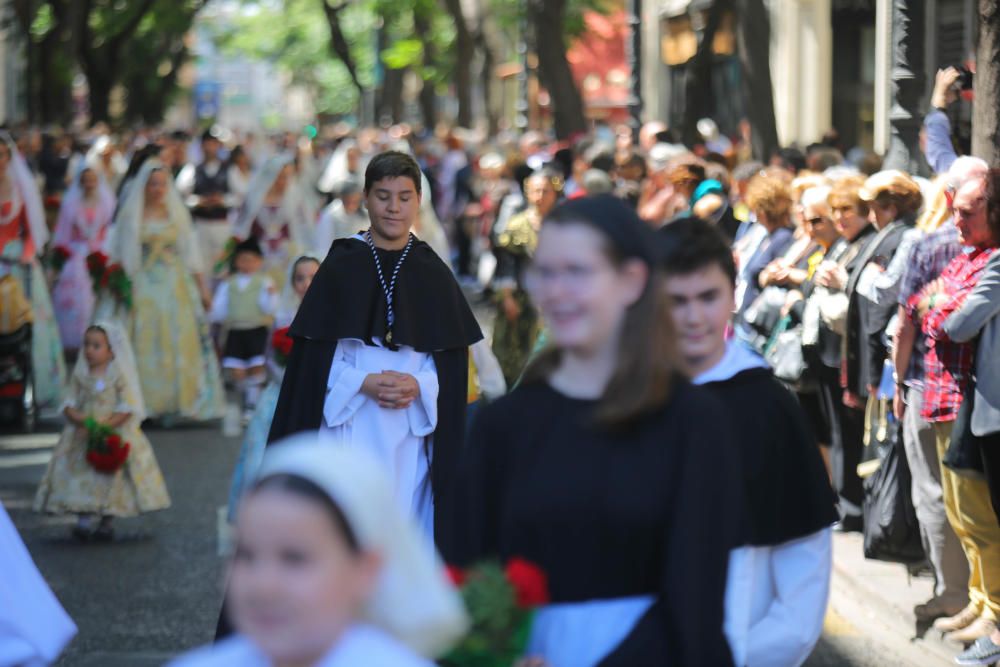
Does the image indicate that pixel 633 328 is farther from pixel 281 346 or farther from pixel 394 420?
pixel 281 346

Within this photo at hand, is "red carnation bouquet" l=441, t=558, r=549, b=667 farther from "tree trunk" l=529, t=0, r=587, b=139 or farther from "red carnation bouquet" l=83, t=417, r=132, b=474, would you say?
"tree trunk" l=529, t=0, r=587, b=139

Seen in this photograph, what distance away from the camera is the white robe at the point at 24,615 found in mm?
4320

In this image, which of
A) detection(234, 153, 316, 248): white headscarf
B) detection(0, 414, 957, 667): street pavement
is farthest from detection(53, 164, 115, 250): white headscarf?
detection(0, 414, 957, 667): street pavement

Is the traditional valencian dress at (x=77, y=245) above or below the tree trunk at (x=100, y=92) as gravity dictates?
below

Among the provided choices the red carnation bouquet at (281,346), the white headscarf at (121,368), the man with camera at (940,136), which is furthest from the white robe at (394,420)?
the man with camera at (940,136)

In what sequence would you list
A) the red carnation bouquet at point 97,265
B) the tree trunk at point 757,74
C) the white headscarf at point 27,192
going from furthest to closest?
the tree trunk at point 757,74
the red carnation bouquet at point 97,265
the white headscarf at point 27,192

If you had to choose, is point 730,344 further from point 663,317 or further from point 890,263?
point 890,263

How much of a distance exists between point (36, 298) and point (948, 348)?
27.8 ft

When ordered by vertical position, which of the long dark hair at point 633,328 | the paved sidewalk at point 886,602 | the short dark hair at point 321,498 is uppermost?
the long dark hair at point 633,328

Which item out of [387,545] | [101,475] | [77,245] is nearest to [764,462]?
[387,545]

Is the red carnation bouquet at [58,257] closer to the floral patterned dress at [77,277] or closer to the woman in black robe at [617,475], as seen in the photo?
the floral patterned dress at [77,277]

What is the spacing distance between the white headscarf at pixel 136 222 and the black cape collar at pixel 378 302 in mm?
7365

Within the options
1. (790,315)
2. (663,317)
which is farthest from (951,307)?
(663,317)

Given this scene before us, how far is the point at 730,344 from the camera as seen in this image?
4215mm
